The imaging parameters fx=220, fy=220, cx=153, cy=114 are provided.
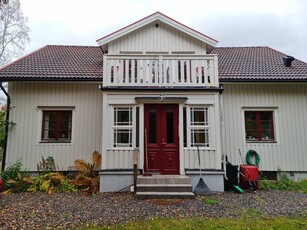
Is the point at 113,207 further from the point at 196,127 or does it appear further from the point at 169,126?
the point at 196,127

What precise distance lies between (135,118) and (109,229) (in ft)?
13.7

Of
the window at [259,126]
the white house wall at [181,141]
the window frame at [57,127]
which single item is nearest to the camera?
the white house wall at [181,141]

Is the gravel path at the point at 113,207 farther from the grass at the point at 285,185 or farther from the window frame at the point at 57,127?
the window frame at the point at 57,127

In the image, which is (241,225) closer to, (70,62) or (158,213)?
(158,213)

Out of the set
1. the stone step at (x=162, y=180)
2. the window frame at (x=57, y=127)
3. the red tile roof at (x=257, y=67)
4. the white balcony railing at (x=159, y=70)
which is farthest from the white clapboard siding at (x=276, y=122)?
the window frame at (x=57, y=127)

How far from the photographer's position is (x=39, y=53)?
11.7 metres

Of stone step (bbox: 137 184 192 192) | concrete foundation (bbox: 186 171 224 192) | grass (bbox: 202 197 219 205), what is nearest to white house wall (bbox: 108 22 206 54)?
concrete foundation (bbox: 186 171 224 192)

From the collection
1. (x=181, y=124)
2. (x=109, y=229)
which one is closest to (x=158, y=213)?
(x=109, y=229)

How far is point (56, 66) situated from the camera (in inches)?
403

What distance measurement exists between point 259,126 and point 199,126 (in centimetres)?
345

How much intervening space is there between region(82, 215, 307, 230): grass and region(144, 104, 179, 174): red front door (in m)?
2.99

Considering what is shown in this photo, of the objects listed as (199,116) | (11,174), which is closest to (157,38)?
(199,116)

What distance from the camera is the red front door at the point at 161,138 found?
8016 mm

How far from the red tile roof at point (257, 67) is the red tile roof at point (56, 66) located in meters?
6.01
